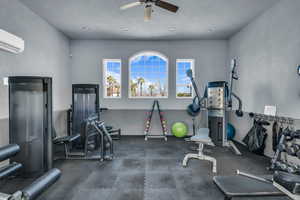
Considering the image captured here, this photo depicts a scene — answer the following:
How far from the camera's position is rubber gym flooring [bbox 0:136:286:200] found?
8.15ft

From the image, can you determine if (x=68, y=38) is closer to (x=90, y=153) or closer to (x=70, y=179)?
(x=90, y=153)

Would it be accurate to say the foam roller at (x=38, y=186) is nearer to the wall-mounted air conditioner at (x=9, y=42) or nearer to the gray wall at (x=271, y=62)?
the wall-mounted air conditioner at (x=9, y=42)

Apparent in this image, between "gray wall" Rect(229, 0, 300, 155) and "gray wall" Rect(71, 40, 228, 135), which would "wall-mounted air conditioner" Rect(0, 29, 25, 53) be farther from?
"gray wall" Rect(71, 40, 228, 135)

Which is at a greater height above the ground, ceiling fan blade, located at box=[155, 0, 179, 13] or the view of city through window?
ceiling fan blade, located at box=[155, 0, 179, 13]

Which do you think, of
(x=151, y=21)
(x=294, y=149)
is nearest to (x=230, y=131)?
(x=294, y=149)

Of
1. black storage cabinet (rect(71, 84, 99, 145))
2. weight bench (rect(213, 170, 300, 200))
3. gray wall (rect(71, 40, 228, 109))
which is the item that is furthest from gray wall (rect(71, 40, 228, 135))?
weight bench (rect(213, 170, 300, 200))

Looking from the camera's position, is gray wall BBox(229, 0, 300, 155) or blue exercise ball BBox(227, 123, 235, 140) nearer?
gray wall BBox(229, 0, 300, 155)

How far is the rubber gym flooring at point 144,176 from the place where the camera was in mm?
2484

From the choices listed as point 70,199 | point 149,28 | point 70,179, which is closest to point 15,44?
point 70,199

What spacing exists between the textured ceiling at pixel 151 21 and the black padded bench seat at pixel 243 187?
3.08m

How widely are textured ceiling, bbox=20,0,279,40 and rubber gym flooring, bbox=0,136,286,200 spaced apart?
306cm

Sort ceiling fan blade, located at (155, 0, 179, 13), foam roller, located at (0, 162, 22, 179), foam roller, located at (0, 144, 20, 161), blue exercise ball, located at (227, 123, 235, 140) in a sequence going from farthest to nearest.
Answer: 1. blue exercise ball, located at (227, 123, 235, 140)
2. ceiling fan blade, located at (155, 0, 179, 13)
3. foam roller, located at (0, 162, 22, 179)
4. foam roller, located at (0, 144, 20, 161)

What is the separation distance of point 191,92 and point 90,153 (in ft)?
11.8

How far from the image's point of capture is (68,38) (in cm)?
579
